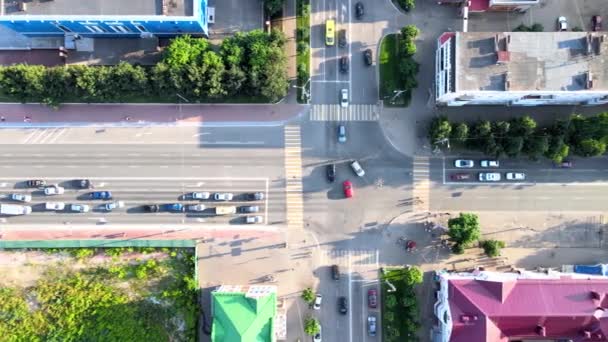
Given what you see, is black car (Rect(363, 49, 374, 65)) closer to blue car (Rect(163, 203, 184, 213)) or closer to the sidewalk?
the sidewalk

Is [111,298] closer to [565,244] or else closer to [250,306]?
[250,306]

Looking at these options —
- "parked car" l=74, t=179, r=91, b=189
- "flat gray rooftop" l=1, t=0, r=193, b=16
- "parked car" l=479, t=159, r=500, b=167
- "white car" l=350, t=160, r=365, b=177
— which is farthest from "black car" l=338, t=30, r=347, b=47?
"parked car" l=74, t=179, r=91, b=189

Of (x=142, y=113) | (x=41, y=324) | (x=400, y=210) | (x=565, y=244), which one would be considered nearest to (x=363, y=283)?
(x=400, y=210)

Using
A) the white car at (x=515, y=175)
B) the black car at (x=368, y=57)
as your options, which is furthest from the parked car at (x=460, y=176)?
the black car at (x=368, y=57)

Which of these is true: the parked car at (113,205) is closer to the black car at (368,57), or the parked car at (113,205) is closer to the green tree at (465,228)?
the black car at (368,57)

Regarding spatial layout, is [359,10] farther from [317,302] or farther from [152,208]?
[317,302]

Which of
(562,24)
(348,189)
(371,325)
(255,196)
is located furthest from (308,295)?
(562,24)
